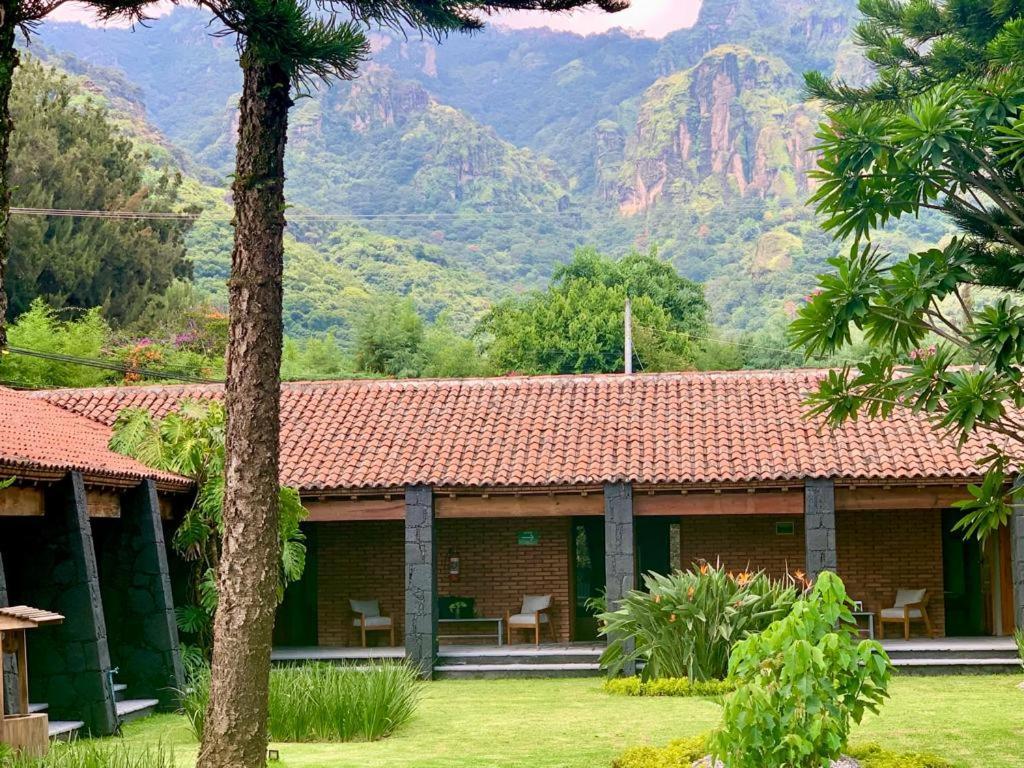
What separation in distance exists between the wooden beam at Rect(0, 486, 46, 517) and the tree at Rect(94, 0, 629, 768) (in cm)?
469

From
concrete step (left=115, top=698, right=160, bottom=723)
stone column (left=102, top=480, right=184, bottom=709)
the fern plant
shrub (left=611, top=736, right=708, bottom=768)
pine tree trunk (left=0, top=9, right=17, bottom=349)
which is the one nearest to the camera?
pine tree trunk (left=0, top=9, right=17, bottom=349)

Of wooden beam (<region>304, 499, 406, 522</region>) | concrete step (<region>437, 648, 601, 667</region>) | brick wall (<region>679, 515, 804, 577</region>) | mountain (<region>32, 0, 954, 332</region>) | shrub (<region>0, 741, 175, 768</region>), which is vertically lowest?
concrete step (<region>437, 648, 601, 667</region>)

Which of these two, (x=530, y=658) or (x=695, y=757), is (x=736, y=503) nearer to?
(x=530, y=658)

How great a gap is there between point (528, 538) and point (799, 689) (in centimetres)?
1337

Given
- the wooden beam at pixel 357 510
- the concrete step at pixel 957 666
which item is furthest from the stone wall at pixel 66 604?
the concrete step at pixel 957 666

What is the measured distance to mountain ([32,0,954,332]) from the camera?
214ft

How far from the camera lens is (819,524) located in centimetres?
1783

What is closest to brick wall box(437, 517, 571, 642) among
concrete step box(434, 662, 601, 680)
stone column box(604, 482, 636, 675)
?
concrete step box(434, 662, 601, 680)

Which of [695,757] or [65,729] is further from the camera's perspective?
[65,729]

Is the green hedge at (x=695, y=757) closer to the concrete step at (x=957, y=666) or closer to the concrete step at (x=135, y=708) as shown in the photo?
the concrete step at (x=135, y=708)

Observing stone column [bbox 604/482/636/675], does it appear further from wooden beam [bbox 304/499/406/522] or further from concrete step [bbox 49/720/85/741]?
concrete step [bbox 49/720/85/741]

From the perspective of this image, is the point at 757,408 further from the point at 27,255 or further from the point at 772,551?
the point at 27,255

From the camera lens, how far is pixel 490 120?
4203 inches

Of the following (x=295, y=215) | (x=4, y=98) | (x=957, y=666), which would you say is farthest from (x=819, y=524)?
(x=295, y=215)
